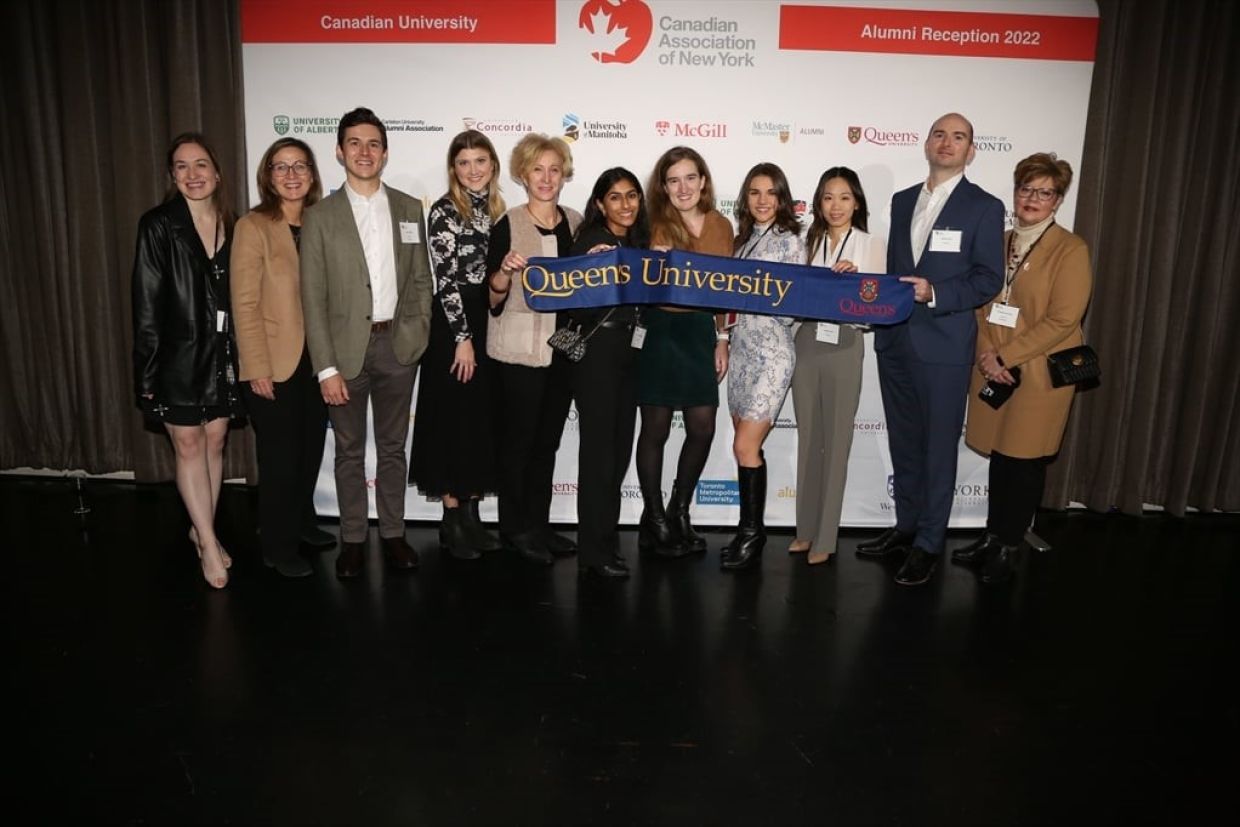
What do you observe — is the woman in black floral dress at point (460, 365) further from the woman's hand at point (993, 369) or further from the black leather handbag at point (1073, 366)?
the black leather handbag at point (1073, 366)

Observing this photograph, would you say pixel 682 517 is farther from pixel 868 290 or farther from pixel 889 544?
pixel 868 290

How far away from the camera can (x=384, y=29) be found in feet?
14.2

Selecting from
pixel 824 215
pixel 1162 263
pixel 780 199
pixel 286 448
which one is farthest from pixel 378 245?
pixel 1162 263

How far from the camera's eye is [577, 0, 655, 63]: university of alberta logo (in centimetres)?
432

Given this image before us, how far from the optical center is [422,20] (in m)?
4.32

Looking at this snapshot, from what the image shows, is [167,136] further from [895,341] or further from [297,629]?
[895,341]

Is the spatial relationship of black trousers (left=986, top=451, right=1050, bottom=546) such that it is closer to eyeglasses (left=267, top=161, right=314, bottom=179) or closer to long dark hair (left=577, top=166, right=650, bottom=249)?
long dark hair (left=577, top=166, right=650, bottom=249)

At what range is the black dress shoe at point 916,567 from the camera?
3871 mm

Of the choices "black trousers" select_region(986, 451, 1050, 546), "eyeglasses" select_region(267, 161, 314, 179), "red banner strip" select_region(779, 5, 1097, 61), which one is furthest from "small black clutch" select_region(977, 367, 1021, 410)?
"eyeglasses" select_region(267, 161, 314, 179)

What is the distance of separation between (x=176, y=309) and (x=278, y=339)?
41 cm

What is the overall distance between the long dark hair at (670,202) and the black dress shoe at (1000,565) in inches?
84.5

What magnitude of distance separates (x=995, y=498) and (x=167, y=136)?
500 cm

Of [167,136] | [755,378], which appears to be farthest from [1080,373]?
[167,136]

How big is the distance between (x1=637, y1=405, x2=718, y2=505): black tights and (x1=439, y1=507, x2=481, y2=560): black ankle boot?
3.01 feet
